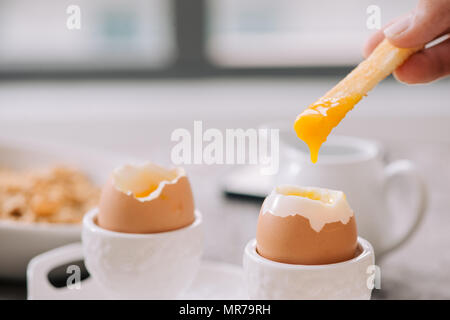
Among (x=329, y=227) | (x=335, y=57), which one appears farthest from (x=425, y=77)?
(x=335, y=57)

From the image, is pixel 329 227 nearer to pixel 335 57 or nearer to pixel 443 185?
pixel 443 185

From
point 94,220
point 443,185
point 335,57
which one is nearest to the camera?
point 94,220

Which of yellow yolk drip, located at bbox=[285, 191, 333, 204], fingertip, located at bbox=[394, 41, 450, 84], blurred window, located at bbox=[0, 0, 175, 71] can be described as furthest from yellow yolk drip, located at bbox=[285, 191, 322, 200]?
blurred window, located at bbox=[0, 0, 175, 71]

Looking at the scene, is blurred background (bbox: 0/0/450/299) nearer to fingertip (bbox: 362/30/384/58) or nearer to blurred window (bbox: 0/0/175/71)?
blurred window (bbox: 0/0/175/71)

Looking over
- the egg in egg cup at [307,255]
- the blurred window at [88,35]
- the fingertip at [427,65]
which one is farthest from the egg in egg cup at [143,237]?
the blurred window at [88,35]

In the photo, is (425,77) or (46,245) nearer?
(46,245)

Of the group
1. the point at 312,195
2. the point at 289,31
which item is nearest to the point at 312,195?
the point at 312,195

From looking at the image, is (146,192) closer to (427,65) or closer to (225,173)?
(427,65)
